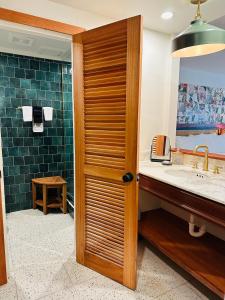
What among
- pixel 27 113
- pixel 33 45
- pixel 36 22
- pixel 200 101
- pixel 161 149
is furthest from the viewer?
pixel 200 101

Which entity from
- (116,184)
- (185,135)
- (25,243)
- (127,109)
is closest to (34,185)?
(25,243)

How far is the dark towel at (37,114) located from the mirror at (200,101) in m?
2.14

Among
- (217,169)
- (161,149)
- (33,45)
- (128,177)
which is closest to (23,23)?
(33,45)

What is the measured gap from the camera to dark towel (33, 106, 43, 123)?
9.58 feet

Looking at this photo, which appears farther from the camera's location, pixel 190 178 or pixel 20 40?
pixel 20 40

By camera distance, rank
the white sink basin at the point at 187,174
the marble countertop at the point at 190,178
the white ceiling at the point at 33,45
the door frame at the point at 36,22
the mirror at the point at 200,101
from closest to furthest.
Answer: the marble countertop at the point at 190,178
the door frame at the point at 36,22
the white sink basin at the point at 187,174
the white ceiling at the point at 33,45
the mirror at the point at 200,101

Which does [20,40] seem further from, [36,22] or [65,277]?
[65,277]

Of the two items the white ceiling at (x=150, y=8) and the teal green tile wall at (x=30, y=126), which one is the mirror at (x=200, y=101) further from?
the teal green tile wall at (x=30, y=126)

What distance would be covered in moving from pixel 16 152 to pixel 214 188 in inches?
99.4

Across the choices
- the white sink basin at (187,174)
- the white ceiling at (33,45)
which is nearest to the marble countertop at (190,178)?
the white sink basin at (187,174)

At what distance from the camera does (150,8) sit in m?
1.85

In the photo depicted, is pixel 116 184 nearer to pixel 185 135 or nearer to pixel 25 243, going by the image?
pixel 25 243

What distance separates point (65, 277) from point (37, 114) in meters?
2.04

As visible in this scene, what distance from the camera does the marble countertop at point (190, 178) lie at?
1425 mm
